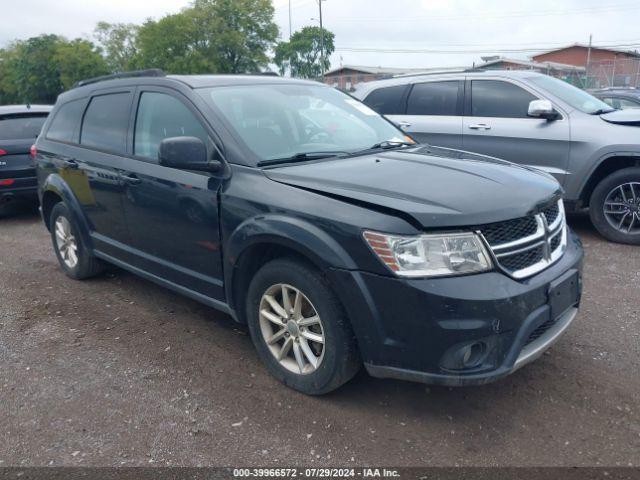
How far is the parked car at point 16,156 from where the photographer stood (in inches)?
312

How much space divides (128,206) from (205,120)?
3.47 feet

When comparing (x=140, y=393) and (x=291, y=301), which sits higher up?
(x=291, y=301)

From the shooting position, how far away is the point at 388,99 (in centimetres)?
742

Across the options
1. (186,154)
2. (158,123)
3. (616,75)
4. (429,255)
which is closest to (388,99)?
(158,123)

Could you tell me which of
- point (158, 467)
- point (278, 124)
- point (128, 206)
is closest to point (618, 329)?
point (278, 124)

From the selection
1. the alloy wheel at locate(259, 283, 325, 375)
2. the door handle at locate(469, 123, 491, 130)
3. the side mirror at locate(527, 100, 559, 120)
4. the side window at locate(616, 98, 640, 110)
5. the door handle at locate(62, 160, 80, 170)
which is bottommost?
the alloy wheel at locate(259, 283, 325, 375)

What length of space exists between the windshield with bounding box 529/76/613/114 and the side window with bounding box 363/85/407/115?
5.30 feet

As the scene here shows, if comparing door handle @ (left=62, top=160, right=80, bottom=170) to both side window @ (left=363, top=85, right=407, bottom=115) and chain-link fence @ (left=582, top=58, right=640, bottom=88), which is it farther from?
chain-link fence @ (left=582, top=58, right=640, bottom=88)

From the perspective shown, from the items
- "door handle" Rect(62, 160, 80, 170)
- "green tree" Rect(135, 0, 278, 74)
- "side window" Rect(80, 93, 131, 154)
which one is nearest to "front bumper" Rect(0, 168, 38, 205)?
"door handle" Rect(62, 160, 80, 170)

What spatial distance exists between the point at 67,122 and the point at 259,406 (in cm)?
347

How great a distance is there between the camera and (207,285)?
3682mm

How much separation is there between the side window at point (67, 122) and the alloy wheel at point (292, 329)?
2791mm

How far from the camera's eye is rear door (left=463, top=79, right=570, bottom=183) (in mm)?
6078

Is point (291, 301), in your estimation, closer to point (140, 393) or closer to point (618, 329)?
point (140, 393)
